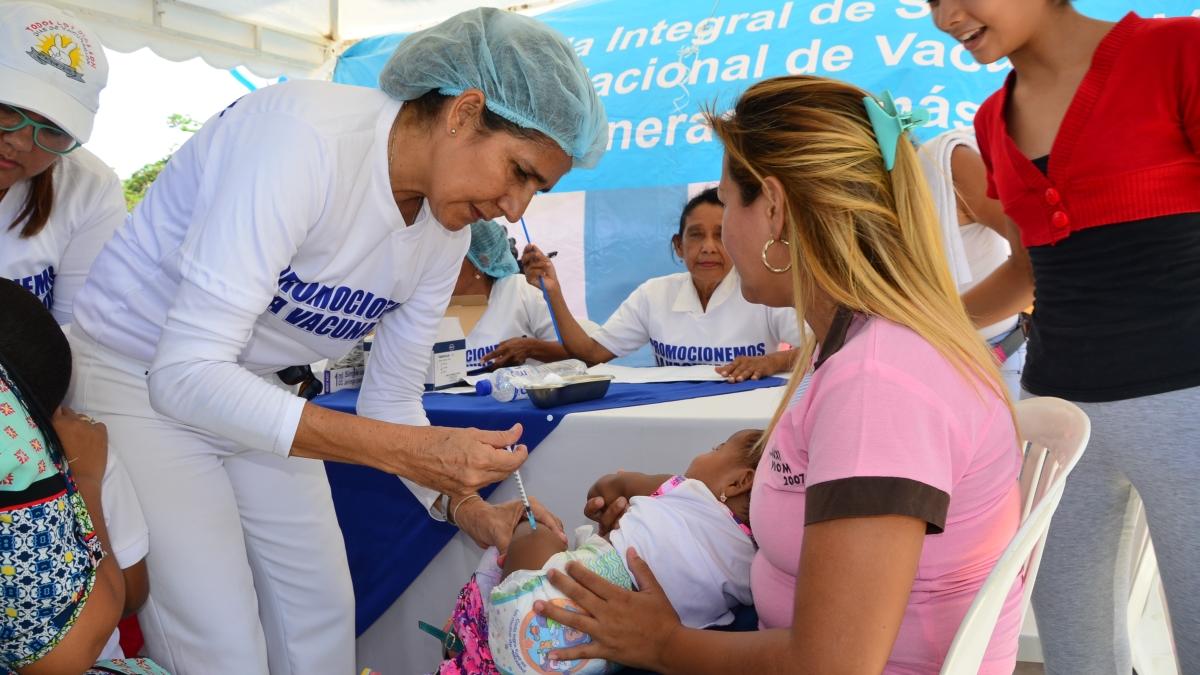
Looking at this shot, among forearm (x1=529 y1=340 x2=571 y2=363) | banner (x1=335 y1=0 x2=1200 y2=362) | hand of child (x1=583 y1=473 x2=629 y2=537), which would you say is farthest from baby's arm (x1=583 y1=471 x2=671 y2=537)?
banner (x1=335 y1=0 x2=1200 y2=362)

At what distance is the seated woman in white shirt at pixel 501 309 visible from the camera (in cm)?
346

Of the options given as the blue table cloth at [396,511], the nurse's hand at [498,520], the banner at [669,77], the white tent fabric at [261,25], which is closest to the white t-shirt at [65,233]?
the blue table cloth at [396,511]

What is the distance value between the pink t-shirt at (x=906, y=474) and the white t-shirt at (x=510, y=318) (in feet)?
→ 8.36

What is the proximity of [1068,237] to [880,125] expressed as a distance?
1.77 ft

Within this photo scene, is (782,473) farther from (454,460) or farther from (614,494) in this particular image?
(614,494)

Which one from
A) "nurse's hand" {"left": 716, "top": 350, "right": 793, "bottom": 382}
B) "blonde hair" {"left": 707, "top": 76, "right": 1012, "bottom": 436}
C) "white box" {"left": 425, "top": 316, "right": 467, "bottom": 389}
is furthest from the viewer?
"white box" {"left": 425, "top": 316, "right": 467, "bottom": 389}

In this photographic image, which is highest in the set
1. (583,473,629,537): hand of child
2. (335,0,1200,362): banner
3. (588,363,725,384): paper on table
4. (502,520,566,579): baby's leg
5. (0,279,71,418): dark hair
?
(335,0,1200,362): banner

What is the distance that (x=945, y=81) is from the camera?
3.59 metres

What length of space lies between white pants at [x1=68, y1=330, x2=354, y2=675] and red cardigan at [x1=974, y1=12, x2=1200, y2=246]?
1.45m

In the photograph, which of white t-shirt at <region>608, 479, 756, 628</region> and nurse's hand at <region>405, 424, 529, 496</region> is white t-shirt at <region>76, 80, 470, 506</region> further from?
white t-shirt at <region>608, 479, 756, 628</region>

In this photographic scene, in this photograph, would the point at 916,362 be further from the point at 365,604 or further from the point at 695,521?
the point at 365,604

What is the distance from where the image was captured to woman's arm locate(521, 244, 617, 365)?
354 cm

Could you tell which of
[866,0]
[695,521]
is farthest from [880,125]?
[866,0]

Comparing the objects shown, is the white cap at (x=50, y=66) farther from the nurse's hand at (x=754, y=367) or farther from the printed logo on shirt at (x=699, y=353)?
the printed logo on shirt at (x=699, y=353)
